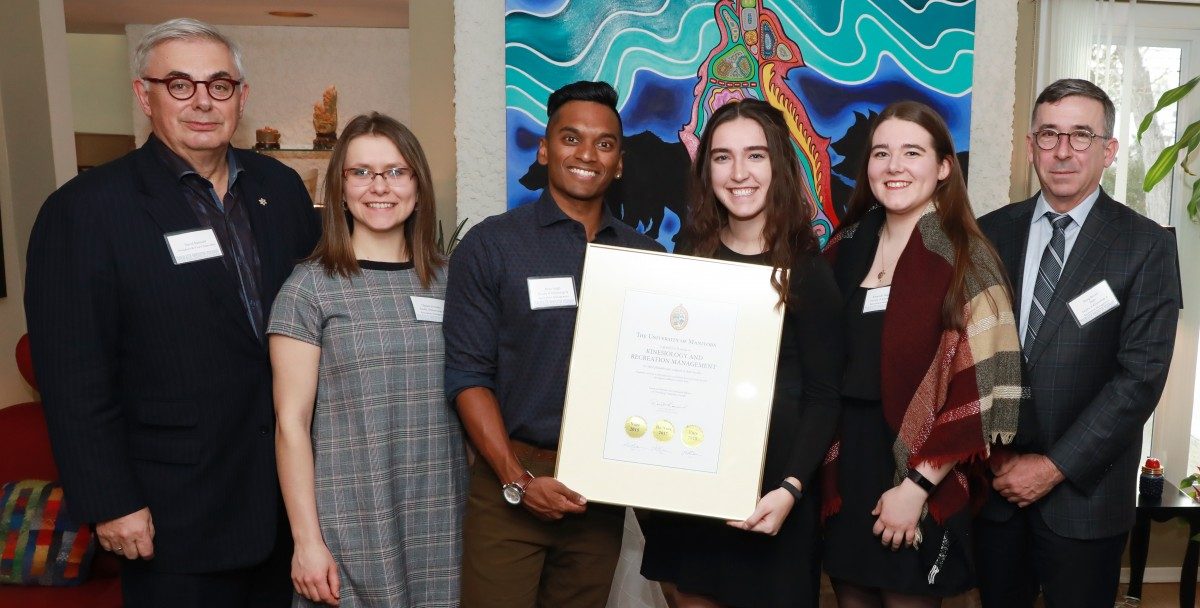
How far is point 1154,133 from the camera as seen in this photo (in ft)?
12.2

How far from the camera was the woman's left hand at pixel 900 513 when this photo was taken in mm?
1920

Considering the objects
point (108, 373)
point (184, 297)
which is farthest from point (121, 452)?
point (184, 297)

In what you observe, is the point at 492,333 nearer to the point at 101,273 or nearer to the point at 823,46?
the point at 101,273

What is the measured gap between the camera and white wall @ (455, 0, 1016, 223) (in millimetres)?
3479

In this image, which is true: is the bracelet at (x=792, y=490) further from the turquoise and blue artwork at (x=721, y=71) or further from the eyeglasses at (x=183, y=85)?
the turquoise and blue artwork at (x=721, y=71)

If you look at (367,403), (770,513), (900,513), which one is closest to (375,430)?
(367,403)

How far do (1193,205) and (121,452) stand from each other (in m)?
3.95

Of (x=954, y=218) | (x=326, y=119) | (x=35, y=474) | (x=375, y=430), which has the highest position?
(x=326, y=119)

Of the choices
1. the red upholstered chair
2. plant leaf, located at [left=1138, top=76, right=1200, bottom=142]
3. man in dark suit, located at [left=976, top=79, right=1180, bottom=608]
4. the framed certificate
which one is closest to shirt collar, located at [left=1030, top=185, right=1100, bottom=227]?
man in dark suit, located at [left=976, top=79, right=1180, bottom=608]

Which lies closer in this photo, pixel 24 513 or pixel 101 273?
pixel 101 273

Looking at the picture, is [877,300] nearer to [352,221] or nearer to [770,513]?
[770,513]

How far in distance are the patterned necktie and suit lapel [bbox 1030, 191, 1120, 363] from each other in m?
0.01

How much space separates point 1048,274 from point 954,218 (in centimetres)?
47

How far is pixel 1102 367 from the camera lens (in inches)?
87.7
